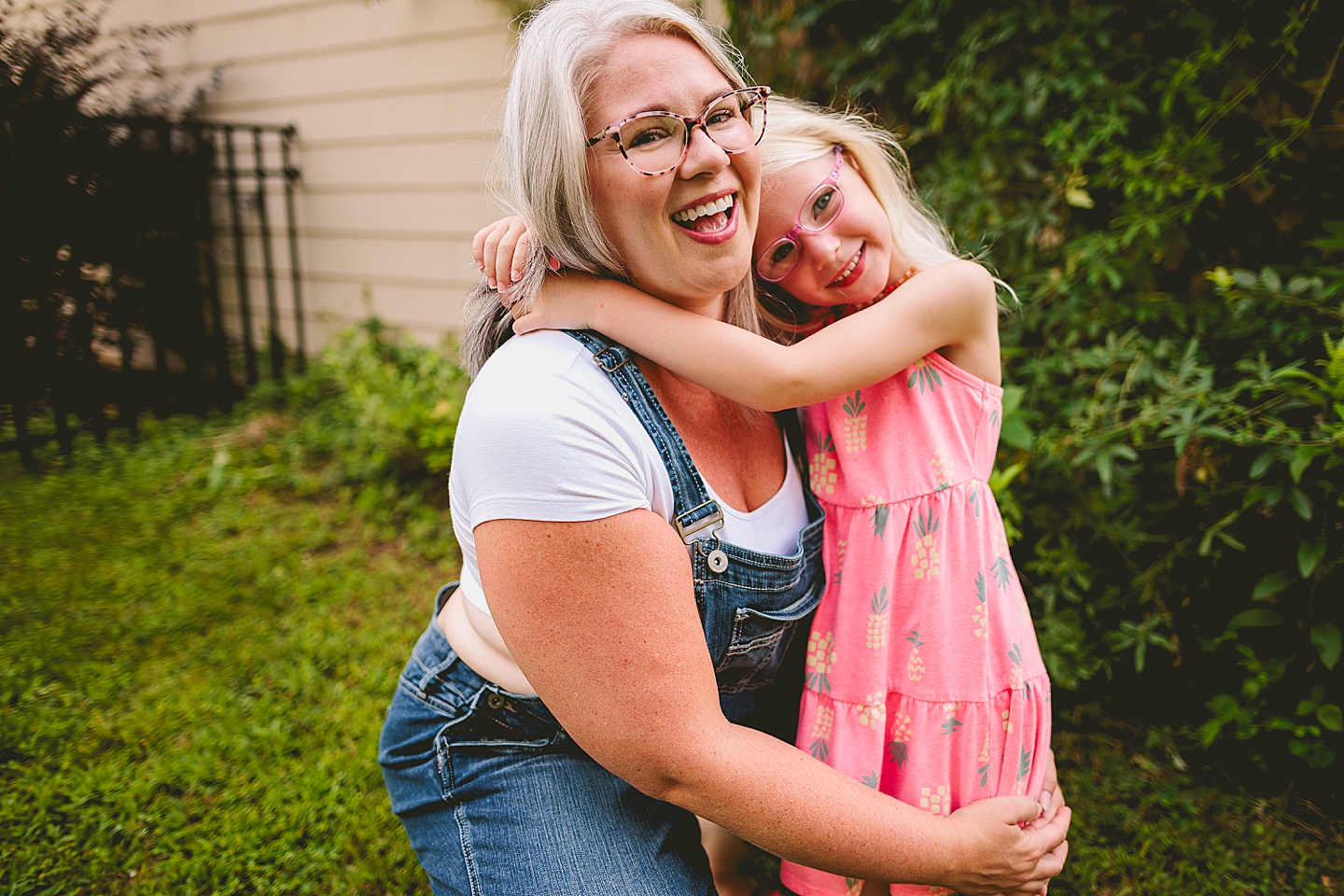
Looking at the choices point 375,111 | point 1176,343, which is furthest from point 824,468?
point 375,111

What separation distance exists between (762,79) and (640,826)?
321 cm

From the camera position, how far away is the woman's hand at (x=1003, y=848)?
1.33 metres

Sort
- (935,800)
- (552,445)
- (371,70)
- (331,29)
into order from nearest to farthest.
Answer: (552,445) < (935,800) < (371,70) < (331,29)

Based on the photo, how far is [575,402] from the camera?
1.22 metres

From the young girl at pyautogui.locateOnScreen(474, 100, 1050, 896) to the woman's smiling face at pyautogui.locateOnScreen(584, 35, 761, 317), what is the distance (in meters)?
0.07

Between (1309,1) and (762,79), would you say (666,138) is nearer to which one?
(1309,1)

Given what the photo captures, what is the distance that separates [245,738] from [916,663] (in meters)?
2.09

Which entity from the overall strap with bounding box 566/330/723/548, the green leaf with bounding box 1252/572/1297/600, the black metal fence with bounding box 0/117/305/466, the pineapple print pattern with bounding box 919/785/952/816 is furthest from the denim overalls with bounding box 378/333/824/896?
the black metal fence with bounding box 0/117/305/466

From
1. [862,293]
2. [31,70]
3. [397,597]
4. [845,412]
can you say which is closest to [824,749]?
[845,412]

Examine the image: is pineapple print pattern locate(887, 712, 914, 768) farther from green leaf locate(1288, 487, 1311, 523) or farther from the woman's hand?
green leaf locate(1288, 487, 1311, 523)

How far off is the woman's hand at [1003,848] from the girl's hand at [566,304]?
105 cm

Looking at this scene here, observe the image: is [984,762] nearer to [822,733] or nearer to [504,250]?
[822,733]

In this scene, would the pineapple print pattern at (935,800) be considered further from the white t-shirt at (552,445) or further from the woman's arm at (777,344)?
the woman's arm at (777,344)

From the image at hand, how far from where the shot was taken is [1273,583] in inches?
80.3
